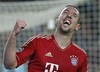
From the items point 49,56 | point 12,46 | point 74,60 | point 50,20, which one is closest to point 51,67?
point 49,56

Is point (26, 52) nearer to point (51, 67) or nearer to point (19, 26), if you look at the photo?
point (51, 67)

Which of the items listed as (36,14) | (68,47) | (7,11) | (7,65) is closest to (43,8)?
(36,14)

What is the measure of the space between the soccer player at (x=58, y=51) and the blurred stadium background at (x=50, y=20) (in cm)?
335

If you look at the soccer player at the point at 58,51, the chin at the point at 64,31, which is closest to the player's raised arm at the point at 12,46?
the soccer player at the point at 58,51

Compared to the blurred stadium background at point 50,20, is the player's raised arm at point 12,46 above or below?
above

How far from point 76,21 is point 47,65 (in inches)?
19.3

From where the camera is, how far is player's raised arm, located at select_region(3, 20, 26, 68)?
107 inches

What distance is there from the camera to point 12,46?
275 centimetres

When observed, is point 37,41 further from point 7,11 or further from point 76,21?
point 7,11

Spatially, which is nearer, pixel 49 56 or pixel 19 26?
pixel 19 26

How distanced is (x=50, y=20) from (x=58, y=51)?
3.82 meters

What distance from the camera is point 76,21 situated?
10.6 ft

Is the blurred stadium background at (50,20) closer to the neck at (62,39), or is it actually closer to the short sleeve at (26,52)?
the neck at (62,39)

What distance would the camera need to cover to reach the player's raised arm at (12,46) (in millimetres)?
2709
